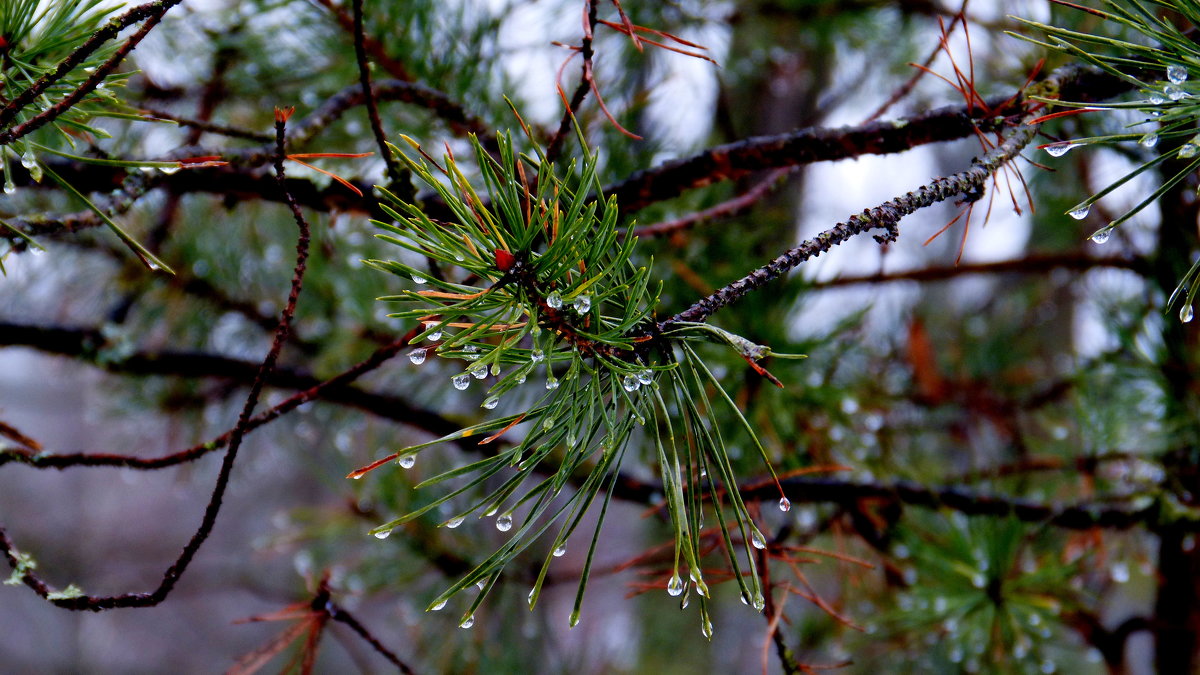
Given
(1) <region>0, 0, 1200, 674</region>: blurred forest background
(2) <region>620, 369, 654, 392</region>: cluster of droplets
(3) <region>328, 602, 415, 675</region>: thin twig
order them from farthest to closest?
(1) <region>0, 0, 1200, 674</region>: blurred forest background → (3) <region>328, 602, 415, 675</region>: thin twig → (2) <region>620, 369, 654, 392</region>: cluster of droplets

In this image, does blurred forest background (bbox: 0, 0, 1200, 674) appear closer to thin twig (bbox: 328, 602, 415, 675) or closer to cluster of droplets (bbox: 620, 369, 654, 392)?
thin twig (bbox: 328, 602, 415, 675)

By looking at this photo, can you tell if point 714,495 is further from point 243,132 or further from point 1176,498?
point 1176,498

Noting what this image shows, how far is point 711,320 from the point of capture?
0.84m

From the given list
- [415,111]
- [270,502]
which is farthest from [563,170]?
[270,502]

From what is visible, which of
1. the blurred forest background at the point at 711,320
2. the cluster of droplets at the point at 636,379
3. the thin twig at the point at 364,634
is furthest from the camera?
the blurred forest background at the point at 711,320

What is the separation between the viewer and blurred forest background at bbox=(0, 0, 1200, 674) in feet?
1.97

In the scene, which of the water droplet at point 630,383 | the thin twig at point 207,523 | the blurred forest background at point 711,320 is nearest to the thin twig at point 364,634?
the blurred forest background at point 711,320

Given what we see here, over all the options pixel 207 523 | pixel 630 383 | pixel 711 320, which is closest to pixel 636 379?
pixel 630 383

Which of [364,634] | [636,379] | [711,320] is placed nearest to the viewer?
[636,379]

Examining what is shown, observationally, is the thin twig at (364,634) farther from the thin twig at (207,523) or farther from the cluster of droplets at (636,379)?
the cluster of droplets at (636,379)

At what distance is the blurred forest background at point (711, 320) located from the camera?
60 cm

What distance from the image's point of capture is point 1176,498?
70 centimetres

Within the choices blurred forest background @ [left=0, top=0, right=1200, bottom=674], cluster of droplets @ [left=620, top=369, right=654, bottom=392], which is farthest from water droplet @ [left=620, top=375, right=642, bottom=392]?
blurred forest background @ [left=0, top=0, right=1200, bottom=674]

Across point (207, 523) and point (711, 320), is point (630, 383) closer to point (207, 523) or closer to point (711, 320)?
point (207, 523)
